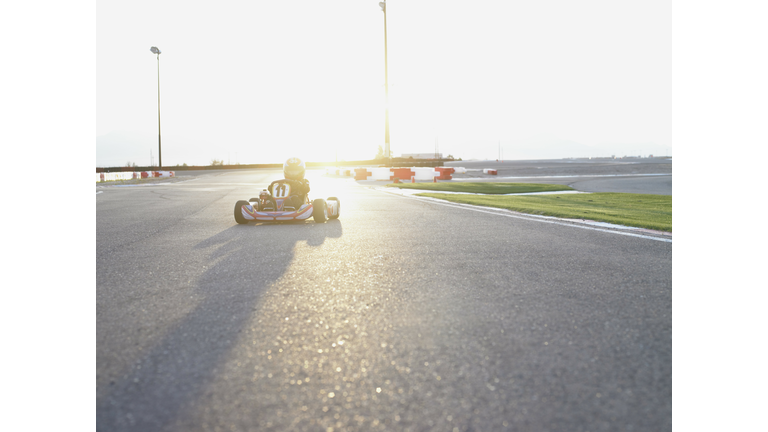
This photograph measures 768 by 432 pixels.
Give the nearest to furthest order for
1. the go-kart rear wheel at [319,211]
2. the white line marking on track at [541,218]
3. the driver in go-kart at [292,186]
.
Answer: the white line marking on track at [541,218] → the go-kart rear wheel at [319,211] → the driver in go-kart at [292,186]

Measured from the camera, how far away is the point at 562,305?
348 cm

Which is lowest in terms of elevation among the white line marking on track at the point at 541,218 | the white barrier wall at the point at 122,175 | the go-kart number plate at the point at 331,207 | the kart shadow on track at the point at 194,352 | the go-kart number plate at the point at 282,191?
the kart shadow on track at the point at 194,352

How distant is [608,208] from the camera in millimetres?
11922

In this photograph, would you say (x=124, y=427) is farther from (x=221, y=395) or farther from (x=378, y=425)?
(x=378, y=425)

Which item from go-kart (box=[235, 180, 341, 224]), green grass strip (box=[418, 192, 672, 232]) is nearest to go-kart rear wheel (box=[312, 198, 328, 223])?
go-kart (box=[235, 180, 341, 224])

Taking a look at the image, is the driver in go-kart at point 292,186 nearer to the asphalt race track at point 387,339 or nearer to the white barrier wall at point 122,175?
the asphalt race track at point 387,339

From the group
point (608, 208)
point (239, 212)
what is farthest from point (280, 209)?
point (608, 208)

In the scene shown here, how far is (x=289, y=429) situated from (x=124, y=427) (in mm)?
655

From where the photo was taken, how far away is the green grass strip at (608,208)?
829 centimetres

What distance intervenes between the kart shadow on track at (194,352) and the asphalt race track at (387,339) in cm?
1

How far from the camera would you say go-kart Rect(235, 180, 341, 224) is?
8805mm

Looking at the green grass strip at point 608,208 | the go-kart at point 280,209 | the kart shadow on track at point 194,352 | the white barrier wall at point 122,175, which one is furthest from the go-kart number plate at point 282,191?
the white barrier wall at point 122,175
